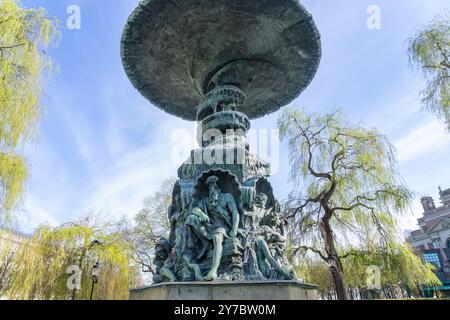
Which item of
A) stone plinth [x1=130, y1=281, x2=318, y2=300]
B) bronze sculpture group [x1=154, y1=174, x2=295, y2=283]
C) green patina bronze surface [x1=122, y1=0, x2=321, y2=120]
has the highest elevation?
green patina bronze surface [x1=122, y1=0, x2=321, y2=120]

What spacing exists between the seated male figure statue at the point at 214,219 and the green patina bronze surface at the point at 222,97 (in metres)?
0.02

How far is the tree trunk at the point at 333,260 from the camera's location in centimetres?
1238

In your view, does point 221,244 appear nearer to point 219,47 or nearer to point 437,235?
→ point 219,47

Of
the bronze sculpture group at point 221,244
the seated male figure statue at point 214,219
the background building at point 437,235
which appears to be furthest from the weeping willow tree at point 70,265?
the background building at point 437,235

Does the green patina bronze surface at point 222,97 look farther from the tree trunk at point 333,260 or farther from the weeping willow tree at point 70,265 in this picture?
the weeping willow tree at point 70,265

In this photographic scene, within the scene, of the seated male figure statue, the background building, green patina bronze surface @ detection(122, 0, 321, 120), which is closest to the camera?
the seated male figure statue

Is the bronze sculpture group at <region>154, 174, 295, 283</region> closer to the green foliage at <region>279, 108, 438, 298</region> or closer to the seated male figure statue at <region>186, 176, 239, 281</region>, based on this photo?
the seated male figure statue at <region>186, 176, 239, 281</region>

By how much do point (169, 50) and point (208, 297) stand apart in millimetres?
5665

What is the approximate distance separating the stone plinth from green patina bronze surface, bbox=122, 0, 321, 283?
0.95ft

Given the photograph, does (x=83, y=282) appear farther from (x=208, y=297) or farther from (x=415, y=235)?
(x=415, y=235)

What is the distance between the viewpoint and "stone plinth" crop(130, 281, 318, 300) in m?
3.90

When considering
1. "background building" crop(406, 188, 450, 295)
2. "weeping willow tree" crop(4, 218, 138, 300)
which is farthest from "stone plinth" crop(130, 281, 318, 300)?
"background building" crop(406, 188, 450, 295)

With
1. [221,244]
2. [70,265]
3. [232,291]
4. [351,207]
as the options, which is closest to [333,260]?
[351,207]

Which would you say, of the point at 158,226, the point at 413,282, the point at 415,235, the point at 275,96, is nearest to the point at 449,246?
the point at 415,235
